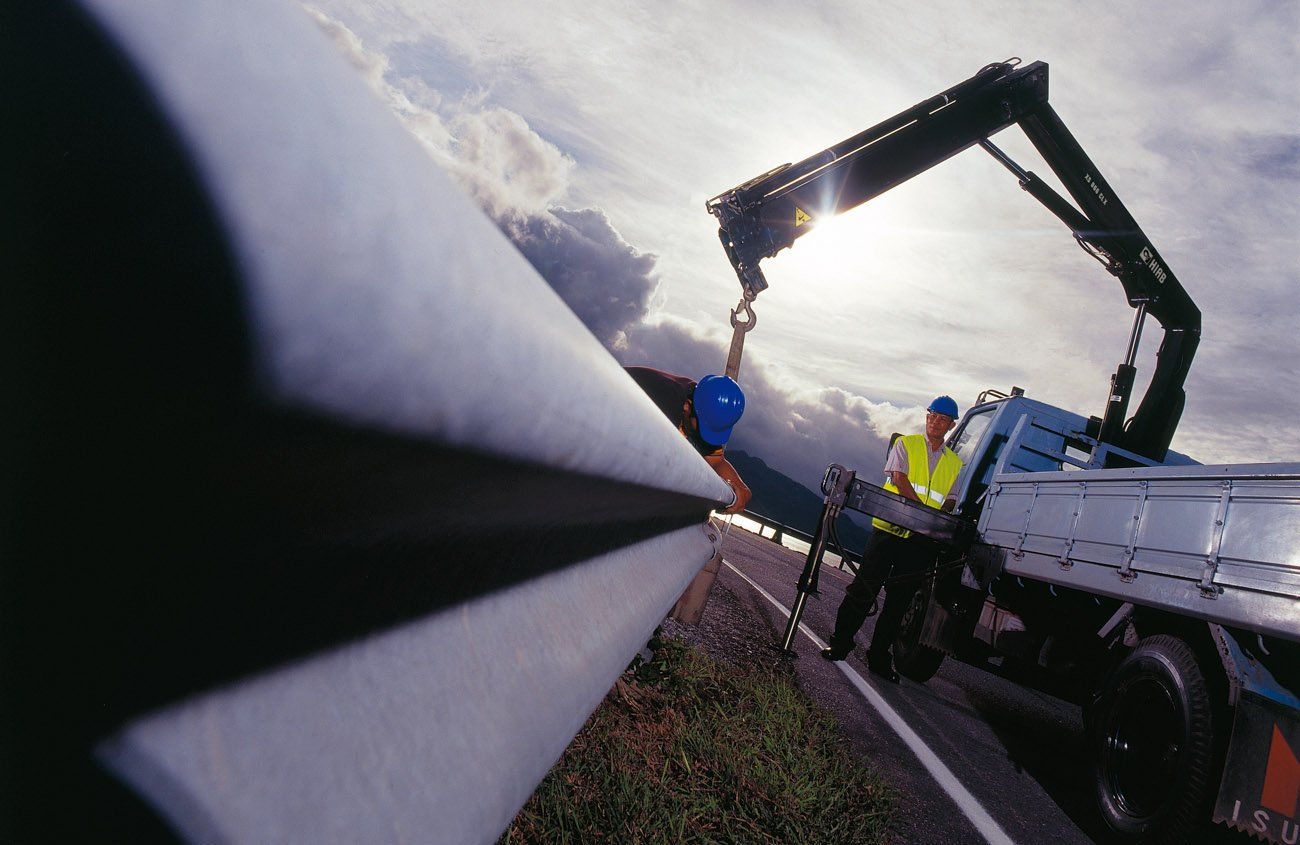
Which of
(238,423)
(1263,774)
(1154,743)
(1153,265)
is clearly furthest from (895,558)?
(238,423)

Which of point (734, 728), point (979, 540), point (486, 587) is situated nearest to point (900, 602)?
point (979, 540)

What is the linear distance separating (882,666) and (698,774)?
4.02m

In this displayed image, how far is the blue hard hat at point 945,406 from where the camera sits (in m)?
7.69

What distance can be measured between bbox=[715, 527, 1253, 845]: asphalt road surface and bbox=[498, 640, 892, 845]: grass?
364 millimetres

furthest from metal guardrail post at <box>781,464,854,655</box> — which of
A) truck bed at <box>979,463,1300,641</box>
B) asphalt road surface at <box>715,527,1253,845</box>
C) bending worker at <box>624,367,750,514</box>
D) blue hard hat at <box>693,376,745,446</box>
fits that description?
blue hard hat at <box>693,376,745,446</box>

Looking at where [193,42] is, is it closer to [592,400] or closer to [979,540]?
[592,400]

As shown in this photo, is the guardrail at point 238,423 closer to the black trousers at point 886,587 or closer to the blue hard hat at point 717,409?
the blue hard hat at point 717,409

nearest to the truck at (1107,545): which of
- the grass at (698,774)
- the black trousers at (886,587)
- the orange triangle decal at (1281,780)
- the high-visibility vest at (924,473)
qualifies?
the orange triangle decal at (1281,780)

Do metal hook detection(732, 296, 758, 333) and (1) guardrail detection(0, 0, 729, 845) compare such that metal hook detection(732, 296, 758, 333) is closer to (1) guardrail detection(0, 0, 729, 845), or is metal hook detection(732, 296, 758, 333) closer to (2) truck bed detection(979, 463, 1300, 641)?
(2) truck bed detection(979, 463, 1300, 641)

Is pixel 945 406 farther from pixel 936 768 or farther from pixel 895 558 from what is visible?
pixel 936 768

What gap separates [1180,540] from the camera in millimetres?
3857

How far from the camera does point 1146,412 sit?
8.63 m

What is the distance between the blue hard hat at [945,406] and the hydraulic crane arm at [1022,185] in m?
2.40

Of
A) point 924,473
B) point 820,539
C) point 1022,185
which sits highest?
point 1022,185
